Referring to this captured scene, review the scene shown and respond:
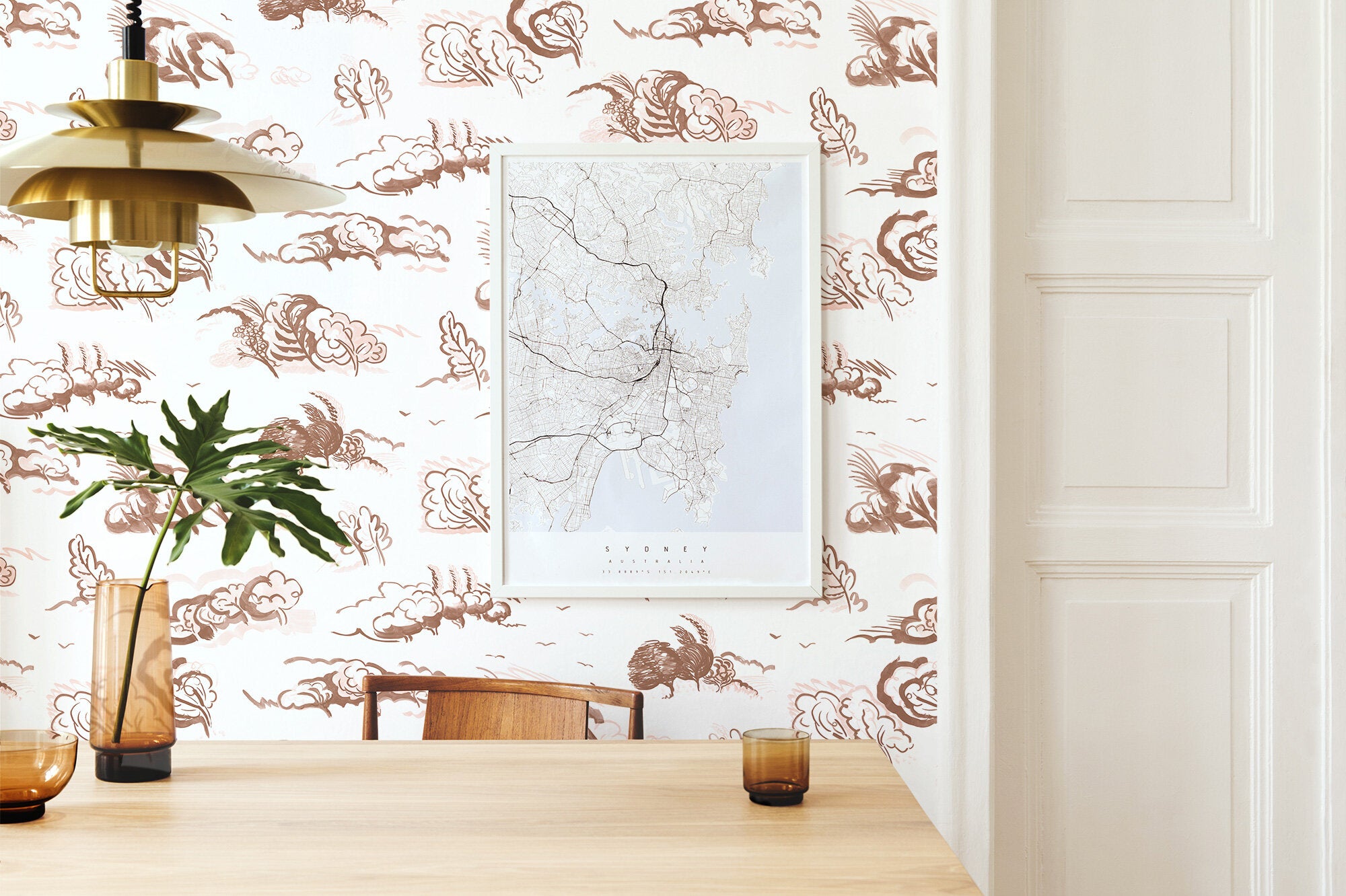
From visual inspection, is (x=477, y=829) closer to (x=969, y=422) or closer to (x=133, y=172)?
(x=133, y=172)

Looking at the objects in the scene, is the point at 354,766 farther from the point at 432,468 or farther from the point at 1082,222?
the point at 1082,222

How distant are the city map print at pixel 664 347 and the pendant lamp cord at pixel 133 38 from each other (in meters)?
0.93

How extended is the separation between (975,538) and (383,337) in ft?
4.18

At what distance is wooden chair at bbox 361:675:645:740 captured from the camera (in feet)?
6.20

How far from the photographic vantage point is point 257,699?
2.12 meters

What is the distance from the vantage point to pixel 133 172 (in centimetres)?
118

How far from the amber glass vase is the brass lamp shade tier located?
0.52 m

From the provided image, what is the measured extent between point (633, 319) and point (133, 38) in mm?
1081

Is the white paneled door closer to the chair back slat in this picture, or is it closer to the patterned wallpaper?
the patterned wallpaper

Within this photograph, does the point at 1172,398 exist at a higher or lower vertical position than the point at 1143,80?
lower

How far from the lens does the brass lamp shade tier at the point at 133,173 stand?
110cm

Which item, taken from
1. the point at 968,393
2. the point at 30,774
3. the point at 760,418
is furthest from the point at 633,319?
the point at 30,774

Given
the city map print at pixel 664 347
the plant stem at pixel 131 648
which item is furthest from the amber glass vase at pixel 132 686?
the city map print at pixel 664 347

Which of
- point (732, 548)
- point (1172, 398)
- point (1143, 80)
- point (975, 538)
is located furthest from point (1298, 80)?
point (732, 548)
